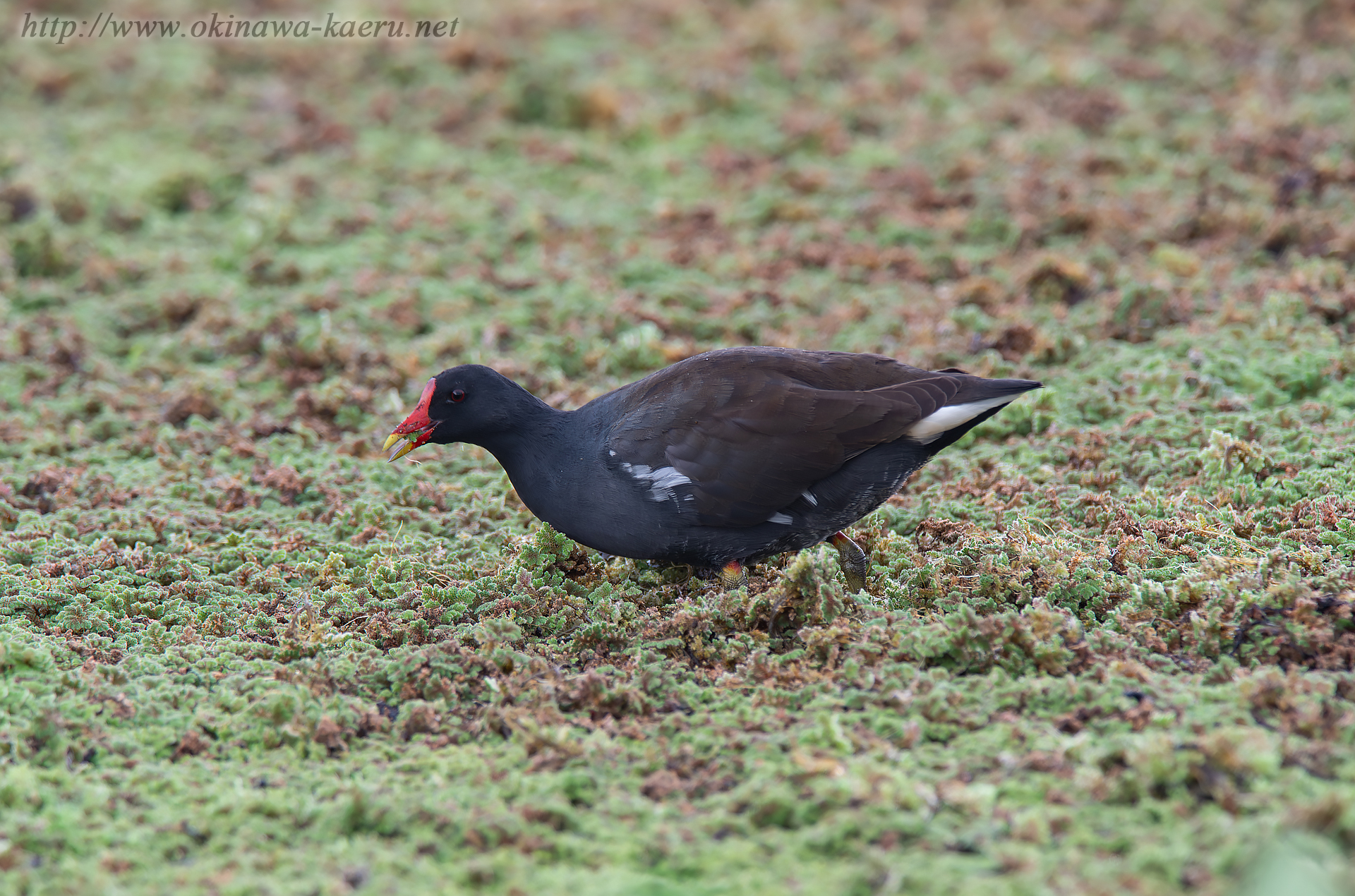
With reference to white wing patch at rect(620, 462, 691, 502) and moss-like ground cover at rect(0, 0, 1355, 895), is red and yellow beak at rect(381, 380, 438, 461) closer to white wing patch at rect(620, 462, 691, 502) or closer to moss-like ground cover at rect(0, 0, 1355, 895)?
moss-like ground cover at rect(0, 0, 1355, 895)

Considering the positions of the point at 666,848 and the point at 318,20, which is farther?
the point at 318,20

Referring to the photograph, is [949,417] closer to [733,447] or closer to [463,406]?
[733,447]

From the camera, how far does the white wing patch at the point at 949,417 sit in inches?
193

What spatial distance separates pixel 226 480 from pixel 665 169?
15.5 feet

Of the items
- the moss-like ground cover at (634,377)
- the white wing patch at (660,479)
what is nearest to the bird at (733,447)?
the white wing patch at (660,479)

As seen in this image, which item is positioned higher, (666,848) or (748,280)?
(748,280)

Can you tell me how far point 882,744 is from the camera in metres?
3.89

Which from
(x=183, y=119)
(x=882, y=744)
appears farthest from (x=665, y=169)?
(x=882, y=744)

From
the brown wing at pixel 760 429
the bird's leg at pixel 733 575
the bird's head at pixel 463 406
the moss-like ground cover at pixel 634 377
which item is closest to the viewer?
the moss-like ground cover at pixel 634 377

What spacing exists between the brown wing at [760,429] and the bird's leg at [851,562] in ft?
1.41

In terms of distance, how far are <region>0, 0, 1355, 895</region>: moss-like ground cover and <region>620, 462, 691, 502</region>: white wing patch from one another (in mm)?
447

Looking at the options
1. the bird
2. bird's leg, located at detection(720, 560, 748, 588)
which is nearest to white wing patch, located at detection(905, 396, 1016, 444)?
the bird

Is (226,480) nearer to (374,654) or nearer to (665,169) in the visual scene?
(374,654)

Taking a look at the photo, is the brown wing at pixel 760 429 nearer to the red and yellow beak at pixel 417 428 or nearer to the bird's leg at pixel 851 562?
the bird's leg at pixel 851 562
